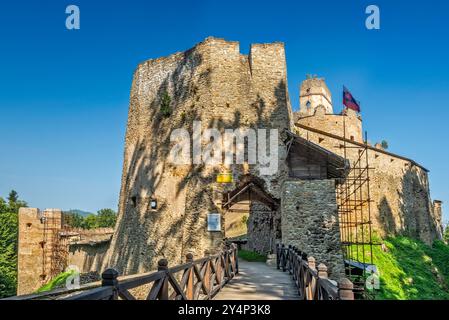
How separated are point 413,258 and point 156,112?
18.6 m

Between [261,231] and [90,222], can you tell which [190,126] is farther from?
[90,222]

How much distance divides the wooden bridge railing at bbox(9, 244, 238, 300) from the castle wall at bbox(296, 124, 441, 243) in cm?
1828

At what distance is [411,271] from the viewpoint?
824 inches

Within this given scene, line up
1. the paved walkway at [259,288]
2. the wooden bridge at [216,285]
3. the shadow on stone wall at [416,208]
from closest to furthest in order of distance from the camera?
the wooden bridge at [216,285], the paved walkway at [259,288], the shadow on stone wall at [416,208]

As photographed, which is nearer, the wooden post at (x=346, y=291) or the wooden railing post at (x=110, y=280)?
the wooden railing post at (x=110, y=280)

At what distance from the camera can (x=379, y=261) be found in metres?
19.8

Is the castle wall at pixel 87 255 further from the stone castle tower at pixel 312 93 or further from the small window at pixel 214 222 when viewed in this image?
the stone castle tower at pixel 312 93

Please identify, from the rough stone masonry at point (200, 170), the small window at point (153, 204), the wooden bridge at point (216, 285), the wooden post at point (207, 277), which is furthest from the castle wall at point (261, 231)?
the wooden post at point (207, 277)

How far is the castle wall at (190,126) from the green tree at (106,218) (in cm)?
4806

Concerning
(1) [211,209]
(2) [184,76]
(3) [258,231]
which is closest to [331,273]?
(1) [211,209]

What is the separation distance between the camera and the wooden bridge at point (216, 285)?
365 centimetres

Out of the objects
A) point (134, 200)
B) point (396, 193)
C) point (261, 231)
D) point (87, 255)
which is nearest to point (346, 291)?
point (134, 200)

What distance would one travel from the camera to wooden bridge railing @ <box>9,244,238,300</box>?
11.3 feet
